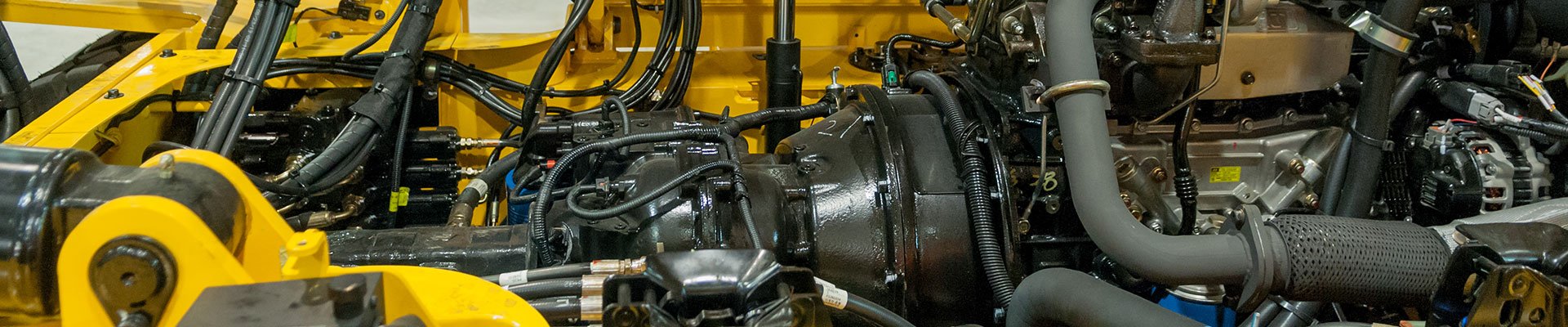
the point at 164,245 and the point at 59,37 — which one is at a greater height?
the point at 164,245

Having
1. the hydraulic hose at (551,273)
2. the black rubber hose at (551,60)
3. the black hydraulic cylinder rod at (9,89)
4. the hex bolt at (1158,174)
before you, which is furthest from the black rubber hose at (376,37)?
the hex bolt at (1158,174)

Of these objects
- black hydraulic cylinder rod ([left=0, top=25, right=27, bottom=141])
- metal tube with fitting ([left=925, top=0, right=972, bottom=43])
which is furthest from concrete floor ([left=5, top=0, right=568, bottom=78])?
metal tube with fitting ([left=925, top=0, right=972, bottom=43])

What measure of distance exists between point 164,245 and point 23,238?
0.13 meters

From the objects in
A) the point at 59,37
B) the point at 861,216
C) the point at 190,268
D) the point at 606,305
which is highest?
the point at 190,268

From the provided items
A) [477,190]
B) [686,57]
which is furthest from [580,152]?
[686,57]

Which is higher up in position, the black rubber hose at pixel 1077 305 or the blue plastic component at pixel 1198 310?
the black rubber hose at pixel 1077 305

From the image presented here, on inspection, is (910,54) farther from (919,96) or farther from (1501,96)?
(1501,96)

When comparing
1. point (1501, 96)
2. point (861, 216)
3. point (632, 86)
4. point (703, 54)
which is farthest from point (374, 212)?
point (1501, 96)

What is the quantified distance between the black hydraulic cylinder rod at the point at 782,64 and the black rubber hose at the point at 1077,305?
1.45 m

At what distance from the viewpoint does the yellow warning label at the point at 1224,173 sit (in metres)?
2.17

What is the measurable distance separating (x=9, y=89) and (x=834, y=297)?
216cm

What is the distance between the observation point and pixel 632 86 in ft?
10.8

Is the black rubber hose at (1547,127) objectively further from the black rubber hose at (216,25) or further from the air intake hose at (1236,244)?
the black rubber hose at (216,25)

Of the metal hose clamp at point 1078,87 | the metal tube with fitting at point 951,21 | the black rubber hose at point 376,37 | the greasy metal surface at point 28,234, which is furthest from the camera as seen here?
the black rubber hose at point 376,37
